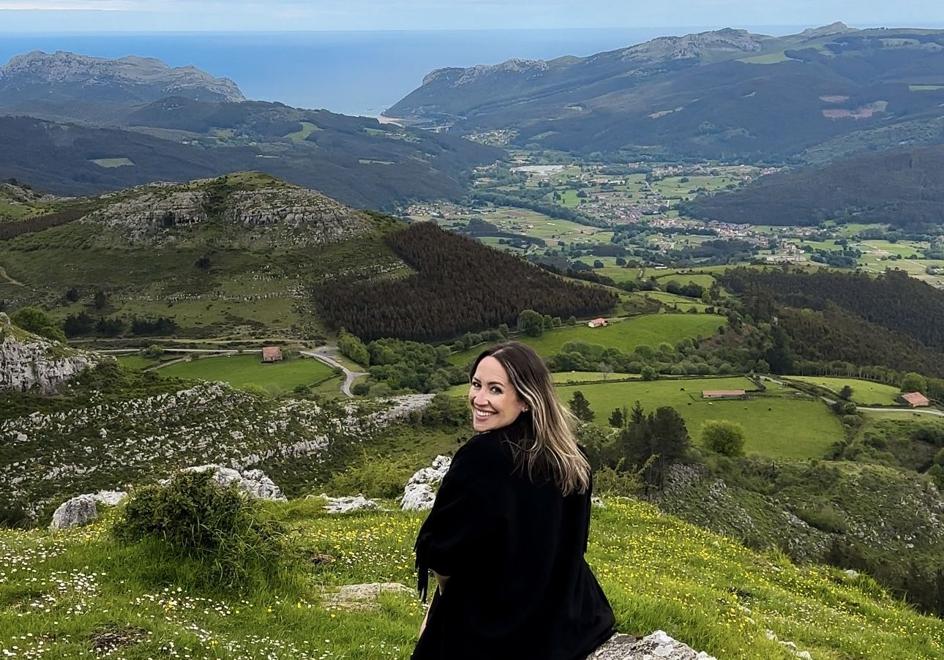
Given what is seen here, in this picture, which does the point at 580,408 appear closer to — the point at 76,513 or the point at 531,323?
the point at 531,323

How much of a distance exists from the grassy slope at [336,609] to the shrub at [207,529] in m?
0.39

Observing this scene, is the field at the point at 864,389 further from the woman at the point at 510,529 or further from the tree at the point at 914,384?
the woman at the point at 510,529

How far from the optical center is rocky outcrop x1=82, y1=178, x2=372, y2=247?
15175cm

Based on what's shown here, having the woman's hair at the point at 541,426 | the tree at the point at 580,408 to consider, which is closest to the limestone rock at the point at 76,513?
the woman's hair at the point at 541,426

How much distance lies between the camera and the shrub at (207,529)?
43.2ft

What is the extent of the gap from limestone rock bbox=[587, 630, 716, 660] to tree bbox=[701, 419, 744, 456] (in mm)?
59592

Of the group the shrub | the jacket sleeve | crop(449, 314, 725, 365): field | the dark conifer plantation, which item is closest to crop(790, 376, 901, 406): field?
crop(449, 314, 725, 365): field

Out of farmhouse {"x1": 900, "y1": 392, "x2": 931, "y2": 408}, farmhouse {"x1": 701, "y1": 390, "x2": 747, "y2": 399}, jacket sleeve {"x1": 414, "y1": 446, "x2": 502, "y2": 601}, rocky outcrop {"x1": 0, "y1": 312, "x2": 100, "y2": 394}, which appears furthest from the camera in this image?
farmhouse {"x1": 900, "y1": 392, "x2": 931, "y2": 408}

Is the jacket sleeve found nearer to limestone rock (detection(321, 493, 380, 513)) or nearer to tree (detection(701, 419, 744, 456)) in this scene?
limestone rock (detection(321, 493, 380, 513))

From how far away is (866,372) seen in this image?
4951 inches

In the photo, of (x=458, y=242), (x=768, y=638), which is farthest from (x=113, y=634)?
(x=458, y=242)

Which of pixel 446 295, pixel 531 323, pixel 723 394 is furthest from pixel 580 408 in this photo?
pixel 446 295

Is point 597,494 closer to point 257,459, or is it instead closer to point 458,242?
point 257,459

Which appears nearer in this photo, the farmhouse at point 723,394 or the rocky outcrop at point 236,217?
the farmhouse at point 723,394
